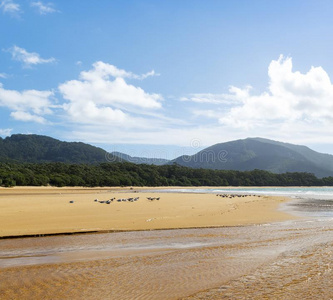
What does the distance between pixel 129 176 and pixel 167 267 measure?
106 metres

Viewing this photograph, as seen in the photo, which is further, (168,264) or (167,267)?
(168,264)

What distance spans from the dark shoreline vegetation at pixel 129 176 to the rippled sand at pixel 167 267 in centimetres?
5732

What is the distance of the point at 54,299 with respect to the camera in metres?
6.54

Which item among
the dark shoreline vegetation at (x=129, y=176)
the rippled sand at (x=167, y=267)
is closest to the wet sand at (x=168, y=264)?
the rippled sand at (x=167, y=267)

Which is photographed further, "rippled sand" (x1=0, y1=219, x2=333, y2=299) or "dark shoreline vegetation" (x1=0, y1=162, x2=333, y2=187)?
"dark shoreline vegetation" (x1=0, y1=162, x2=333, y2=187)

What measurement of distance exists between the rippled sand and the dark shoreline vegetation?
57.3 m

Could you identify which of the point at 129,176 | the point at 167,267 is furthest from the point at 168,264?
the point at 129,176

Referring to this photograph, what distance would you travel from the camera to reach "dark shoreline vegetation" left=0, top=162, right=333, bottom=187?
240 ft

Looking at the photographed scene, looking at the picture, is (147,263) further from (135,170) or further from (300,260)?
(135,170)

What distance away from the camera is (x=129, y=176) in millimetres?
113875

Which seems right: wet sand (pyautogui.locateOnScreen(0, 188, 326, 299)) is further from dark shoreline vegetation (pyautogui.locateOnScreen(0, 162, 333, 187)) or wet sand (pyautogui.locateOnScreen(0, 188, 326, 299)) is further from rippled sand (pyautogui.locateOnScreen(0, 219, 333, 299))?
dark shoreline vegetation (pyautogui.locateOnScreen(0, 162, 333, 187))

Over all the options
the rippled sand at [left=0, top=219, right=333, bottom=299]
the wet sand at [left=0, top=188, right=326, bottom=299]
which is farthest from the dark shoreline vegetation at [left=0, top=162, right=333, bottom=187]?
the rippled sand at [left=0, top=219, right=333, bottom=299]

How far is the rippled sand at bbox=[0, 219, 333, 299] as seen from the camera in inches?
275

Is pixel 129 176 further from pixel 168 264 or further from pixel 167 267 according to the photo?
pixel 167 267
